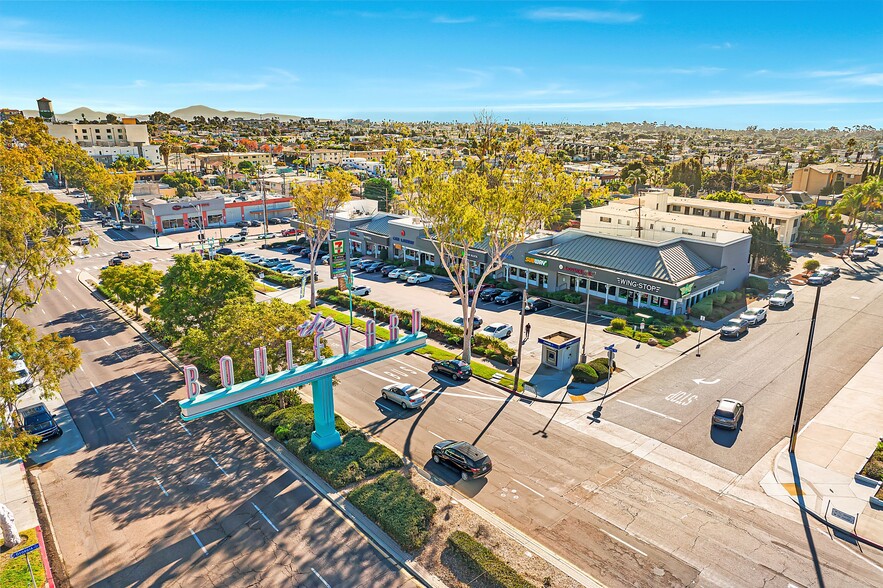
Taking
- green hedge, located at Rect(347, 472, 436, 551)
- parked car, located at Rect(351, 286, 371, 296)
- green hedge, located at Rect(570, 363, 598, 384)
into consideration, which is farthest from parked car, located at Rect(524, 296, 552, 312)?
green hedge, located at Rect(347, 472, 436, 551)

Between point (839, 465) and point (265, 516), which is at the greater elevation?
point (839, 465)

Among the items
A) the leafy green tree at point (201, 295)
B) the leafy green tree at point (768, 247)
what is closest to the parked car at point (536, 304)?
the leafy green tree at point (201, 295)

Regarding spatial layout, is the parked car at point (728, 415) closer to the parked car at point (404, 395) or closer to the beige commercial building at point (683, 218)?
the parked car at point (404, 395)

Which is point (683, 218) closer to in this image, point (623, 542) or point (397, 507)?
point (623, 542)

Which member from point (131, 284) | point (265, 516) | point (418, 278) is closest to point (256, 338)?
point (265, 516)

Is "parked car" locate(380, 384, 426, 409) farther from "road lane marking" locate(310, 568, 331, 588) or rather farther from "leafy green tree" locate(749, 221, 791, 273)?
"leafy green tree" locate(749, 221, 791, 273)

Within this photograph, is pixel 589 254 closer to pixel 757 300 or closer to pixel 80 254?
pixel 757 300

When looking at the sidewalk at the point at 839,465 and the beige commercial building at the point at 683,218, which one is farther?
the beige commercial building at the point at 683,218
